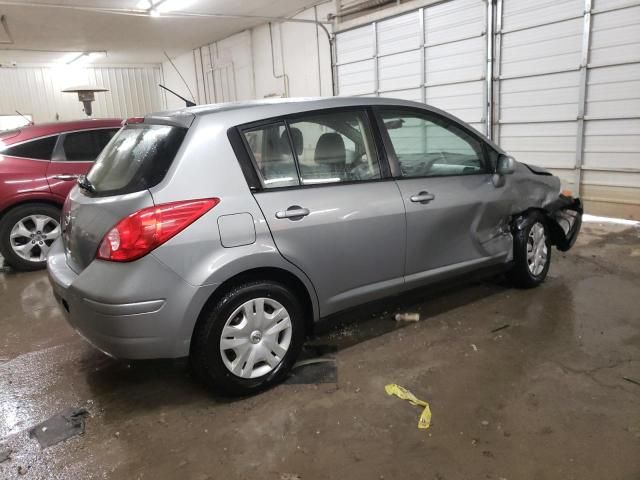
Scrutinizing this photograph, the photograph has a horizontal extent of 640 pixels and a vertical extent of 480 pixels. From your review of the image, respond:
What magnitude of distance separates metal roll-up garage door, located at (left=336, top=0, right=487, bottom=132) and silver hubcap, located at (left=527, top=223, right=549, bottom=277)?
464cm

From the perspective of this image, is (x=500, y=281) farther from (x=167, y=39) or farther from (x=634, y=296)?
(x=167, y=39)

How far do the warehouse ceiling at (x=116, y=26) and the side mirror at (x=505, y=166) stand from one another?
26.7 feet

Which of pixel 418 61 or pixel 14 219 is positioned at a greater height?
pixel 418 61

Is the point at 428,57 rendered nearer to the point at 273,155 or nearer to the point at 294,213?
the point at 273,155

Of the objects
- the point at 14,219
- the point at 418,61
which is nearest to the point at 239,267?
the point at 14,219

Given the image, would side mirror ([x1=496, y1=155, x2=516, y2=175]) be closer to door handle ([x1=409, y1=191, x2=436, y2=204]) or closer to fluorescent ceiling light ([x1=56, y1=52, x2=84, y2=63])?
door handle ([x1=409, y1=191, x2=436, y2=204])

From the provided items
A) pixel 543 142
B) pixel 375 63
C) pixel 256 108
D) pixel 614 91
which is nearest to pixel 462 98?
pixel 543 142

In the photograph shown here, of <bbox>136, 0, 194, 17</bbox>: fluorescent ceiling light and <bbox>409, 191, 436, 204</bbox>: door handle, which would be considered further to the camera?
<bbox>136, 0, 194, 17</bbox>: fluorescent ceiling light

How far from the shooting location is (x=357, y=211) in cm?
279

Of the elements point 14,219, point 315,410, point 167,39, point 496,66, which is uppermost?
point 167,39

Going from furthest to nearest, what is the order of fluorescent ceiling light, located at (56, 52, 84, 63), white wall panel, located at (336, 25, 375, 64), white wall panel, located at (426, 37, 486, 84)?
fluorescent ceiling light, located at (56, 52, 84, 63), white wall panel, located at (336, 25, 375, 64), white wall panel, located at (426, 37, 486, 84)

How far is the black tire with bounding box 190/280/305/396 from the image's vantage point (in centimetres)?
239

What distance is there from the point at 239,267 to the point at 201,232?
252 mm

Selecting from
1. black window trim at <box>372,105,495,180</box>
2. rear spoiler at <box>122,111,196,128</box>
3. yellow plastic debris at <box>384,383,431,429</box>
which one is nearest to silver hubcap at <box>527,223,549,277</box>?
black window trim at <box>372,105,495,180</box>
